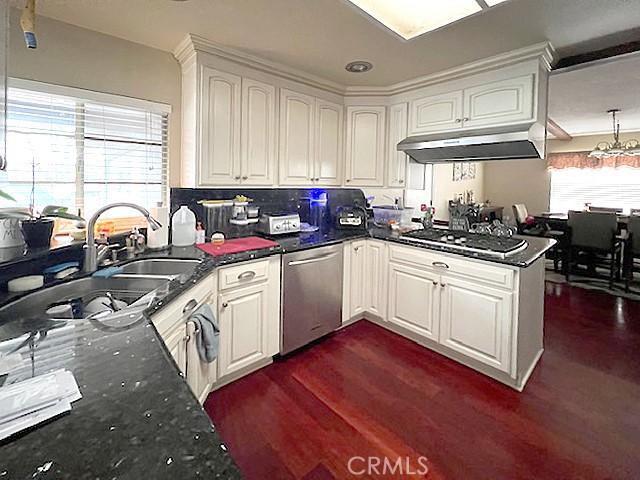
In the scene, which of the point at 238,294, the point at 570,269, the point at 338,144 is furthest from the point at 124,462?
the point at 570,269

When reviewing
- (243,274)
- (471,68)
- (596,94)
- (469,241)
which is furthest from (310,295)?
(596,94)

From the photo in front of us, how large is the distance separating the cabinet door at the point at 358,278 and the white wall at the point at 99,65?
1.55 meters

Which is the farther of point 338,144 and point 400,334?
point 338,144

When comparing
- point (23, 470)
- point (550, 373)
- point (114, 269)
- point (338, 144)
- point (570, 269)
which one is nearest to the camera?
point (23, 470)

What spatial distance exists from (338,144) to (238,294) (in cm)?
189

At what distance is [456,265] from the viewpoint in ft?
8.06

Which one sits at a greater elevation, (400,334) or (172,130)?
(172,130)

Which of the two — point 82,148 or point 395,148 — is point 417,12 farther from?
point 82,148

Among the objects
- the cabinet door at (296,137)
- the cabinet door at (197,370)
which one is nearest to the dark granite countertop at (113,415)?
the cabinet door at (197,370)

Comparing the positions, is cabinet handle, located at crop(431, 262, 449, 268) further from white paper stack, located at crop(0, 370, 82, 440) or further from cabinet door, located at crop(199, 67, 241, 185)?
white paper stack, located at crop(0, 370, 82, 440)

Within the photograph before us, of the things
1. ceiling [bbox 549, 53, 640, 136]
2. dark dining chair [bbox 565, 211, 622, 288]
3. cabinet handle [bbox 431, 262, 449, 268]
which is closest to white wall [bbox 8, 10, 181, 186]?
cabinet handle [bbox 431, 262, 449, 268]

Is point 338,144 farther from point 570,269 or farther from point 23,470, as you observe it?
point 570,269

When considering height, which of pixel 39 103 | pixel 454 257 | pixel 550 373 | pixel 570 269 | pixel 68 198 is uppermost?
pixel 39 103

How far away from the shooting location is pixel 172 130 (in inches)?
99.1
